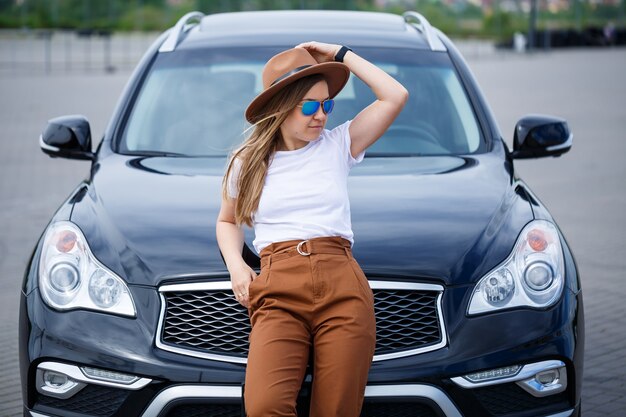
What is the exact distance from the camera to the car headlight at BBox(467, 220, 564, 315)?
3.52m

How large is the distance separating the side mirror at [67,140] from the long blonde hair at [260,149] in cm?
158

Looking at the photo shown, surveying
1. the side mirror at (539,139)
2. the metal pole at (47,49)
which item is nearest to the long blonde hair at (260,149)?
the side mirror at (539,139)

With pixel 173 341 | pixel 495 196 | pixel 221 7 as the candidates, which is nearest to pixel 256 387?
pixel 173 341

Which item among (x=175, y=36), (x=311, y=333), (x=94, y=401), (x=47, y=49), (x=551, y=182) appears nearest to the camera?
(x=311, y=333)

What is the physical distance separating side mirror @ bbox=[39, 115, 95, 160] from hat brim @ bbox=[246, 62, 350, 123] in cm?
164

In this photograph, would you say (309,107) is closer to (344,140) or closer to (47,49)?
(344,140)

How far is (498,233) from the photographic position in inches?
147

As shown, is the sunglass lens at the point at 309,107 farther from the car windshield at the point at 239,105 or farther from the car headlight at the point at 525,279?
the car windshield at the point at 239,105

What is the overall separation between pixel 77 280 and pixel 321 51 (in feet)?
3.62

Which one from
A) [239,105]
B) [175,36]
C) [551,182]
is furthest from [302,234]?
[551,182]

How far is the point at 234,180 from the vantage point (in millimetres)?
3432

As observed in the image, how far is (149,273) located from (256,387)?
65cm

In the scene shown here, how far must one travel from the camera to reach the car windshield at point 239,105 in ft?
15.8

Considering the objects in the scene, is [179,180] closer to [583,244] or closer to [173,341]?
[173,341]
